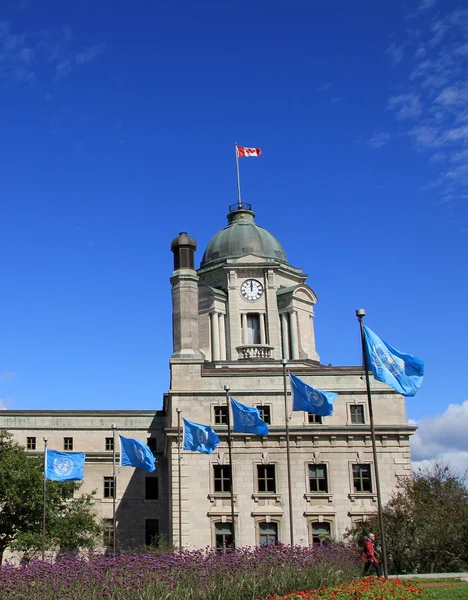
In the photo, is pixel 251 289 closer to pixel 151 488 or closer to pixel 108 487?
pixel 151 488

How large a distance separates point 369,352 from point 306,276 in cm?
3697

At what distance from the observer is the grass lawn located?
21234 millimetres

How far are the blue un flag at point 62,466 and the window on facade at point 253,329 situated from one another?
23.0 metres

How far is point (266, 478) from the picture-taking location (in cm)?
4628

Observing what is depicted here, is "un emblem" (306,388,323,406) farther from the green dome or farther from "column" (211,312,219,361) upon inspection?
the green dome

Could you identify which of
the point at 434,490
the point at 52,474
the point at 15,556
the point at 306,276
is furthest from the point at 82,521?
the point at 306,276

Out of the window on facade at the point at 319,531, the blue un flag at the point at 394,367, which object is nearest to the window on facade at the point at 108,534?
the window on facade at the point at 319,531

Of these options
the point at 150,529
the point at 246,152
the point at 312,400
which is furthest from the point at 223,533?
the point at 246,152

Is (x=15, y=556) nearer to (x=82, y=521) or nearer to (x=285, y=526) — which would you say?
(x=82, y=521)

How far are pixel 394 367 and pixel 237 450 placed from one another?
70.7 feet

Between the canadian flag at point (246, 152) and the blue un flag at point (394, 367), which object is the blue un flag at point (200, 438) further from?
the canadian flag at point (246, 152)

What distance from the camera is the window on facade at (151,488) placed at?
180ft

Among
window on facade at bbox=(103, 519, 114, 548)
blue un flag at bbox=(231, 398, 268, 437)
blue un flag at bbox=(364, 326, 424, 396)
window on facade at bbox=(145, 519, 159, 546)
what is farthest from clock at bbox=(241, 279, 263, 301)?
blue un flag at bbox=(364, 326, 424, 396)

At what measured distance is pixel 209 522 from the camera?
45438 mm
